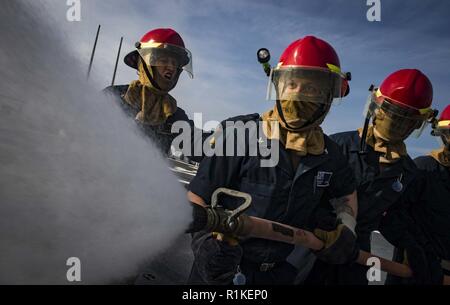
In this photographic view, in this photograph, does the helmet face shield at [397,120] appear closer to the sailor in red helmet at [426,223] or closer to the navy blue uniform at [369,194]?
the navy blue uniform at [369,194]

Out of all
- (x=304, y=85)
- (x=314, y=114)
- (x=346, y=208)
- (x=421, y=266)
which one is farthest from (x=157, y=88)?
(x=421, y=266)

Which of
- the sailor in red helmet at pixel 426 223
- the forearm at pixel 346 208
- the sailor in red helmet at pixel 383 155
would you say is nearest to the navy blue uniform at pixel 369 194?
the sailor in red helmet at pixel 383 155

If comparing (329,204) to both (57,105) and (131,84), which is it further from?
(131,84)

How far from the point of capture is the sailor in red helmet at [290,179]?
2.12 m

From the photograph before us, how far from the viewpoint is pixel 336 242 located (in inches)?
86.1

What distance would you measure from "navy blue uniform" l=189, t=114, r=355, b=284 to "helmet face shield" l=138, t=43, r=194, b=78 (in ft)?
7.87

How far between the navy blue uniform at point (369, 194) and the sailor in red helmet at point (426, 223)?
350 millimetres

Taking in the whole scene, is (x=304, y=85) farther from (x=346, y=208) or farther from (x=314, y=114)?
(x=346, y=208)

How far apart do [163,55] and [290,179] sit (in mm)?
2830

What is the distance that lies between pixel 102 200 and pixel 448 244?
437 cm

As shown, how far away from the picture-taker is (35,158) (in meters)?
1.01

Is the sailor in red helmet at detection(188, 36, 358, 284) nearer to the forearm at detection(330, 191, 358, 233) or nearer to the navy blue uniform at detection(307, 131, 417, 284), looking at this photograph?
the forearm at detection(330, 191, 358, 233)

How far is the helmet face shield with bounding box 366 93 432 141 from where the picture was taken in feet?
10.4

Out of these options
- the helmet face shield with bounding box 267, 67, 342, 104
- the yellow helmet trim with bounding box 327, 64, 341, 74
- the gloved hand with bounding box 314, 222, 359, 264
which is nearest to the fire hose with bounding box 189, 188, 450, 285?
the gloved hand with bounding box 314, 222, 359, 264
